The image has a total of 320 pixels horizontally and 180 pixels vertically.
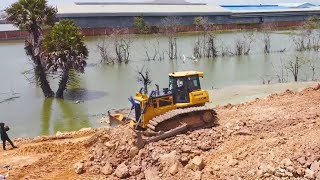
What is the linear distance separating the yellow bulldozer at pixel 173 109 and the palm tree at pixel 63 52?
14060 millimetres

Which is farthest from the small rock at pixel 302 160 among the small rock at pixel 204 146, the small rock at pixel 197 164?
the small rock at pixel 204 146

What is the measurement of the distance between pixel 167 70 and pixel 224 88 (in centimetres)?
986

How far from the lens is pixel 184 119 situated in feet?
44.2

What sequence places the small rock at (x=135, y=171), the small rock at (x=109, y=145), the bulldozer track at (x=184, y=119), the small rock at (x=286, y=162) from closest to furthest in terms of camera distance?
the small rock at (x=286, y=162) < the small rock at (x=135, y=171) < the small rock at (x=109, y=145) < the bulldozer track at (x=184, y=119)

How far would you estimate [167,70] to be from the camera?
37.0m

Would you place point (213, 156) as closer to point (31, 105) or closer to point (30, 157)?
point (30, 157)

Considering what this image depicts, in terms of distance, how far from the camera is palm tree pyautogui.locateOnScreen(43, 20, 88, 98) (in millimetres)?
27062

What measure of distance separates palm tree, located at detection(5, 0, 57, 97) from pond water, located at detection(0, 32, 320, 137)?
69.5 inches

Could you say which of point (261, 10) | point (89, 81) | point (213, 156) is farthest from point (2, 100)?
point (261, 10)

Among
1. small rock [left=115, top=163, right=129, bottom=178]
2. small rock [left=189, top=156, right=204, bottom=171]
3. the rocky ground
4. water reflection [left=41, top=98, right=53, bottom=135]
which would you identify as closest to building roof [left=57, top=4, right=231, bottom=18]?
water reflection [left=41, top=98, right=53, bottom=135]

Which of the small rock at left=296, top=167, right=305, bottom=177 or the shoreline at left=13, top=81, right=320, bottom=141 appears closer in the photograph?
the small rock at left=296, top=167, right=305, bottom=177

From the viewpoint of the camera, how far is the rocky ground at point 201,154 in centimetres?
1032

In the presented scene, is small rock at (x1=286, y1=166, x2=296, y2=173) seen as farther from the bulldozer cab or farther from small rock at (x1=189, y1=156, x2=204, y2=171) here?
the bulldozer cab

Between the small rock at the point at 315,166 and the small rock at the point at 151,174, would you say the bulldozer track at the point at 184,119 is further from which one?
the small rock at the point at 315,166
